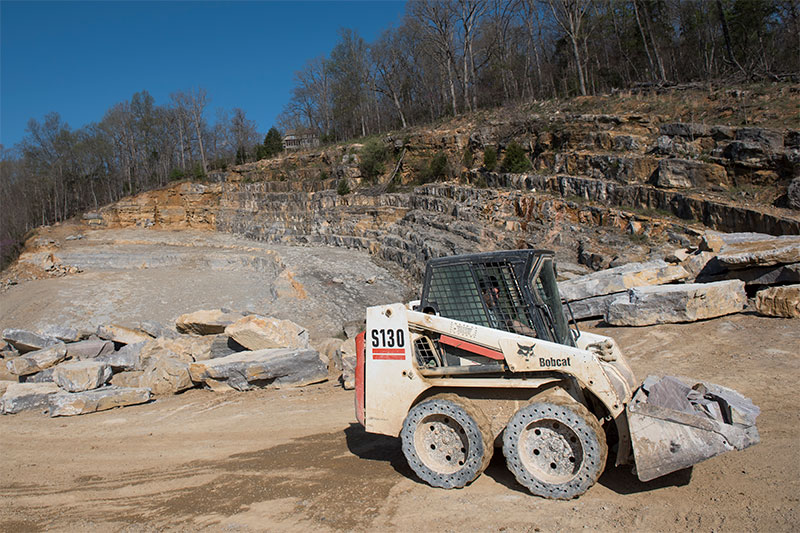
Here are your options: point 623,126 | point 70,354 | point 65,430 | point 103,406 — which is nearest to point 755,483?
point 65,430

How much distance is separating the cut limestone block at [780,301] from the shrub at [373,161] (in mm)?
31410

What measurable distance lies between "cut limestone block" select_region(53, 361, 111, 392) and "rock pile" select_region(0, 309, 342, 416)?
0.06 feet

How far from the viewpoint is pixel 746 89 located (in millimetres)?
23453

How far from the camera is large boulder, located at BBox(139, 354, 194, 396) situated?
10.6 meters

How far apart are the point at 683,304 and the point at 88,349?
1400cm

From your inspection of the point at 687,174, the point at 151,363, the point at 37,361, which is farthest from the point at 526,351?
the point at 687,174

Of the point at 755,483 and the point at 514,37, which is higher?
the point at 514,37

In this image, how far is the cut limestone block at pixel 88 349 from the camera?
12898mm

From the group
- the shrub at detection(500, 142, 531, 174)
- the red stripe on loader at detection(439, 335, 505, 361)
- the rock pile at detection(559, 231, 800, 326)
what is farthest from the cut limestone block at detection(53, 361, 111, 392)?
the shrub at detection(500, 142, 531, 174)

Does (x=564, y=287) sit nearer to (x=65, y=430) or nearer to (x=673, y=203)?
(x=673, y=203)

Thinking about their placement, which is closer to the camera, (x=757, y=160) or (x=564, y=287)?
(x=564, y=287)

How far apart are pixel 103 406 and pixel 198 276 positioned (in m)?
17.4

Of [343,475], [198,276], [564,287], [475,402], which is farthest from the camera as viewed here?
[198,276]

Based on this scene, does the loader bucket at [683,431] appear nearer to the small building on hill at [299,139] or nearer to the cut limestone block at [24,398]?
the cut limestone block at [24,398]
